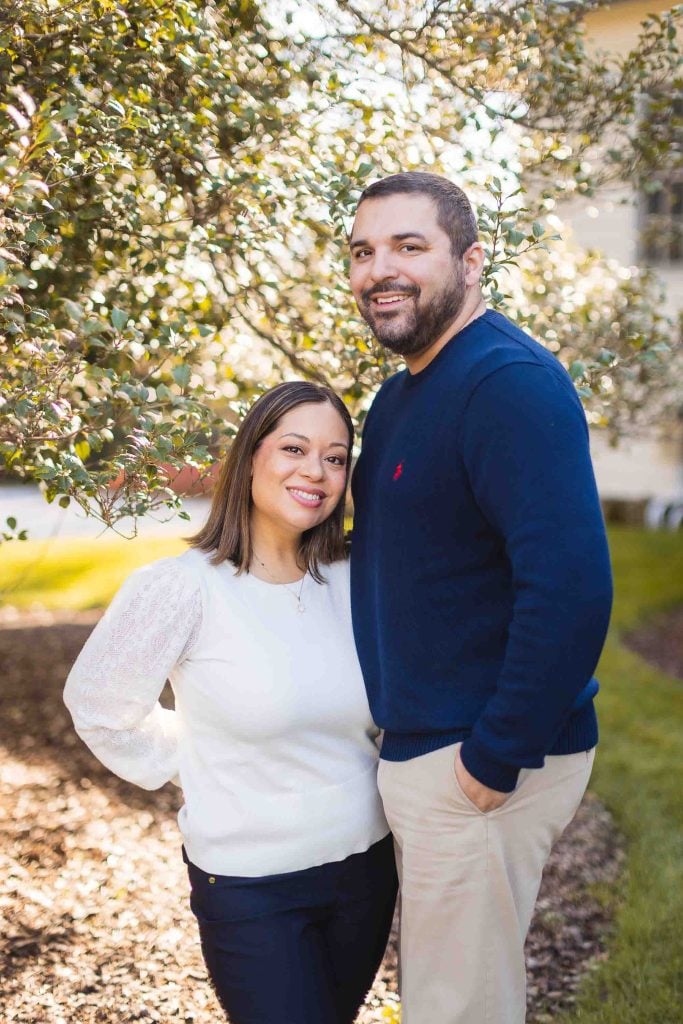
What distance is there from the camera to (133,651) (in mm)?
2592

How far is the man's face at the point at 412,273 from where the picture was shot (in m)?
2.50

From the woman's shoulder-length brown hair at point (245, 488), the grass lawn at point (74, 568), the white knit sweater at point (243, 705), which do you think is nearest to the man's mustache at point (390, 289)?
the woman's shoulder-length brown hair at point (245, 488)

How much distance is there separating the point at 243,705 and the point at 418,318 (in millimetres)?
1112

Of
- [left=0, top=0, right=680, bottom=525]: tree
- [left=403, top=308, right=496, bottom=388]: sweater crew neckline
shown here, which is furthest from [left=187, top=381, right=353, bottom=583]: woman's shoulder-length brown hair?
[left=403, top=308, right=496, bottom=388]: sweater crew neckline

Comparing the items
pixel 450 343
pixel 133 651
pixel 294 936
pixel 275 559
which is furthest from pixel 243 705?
pixel 450 343

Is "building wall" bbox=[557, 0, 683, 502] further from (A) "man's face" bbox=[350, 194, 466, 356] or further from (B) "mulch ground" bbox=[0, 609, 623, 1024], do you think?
(A) "man's face" bbox=[350, 194, 466, 356]

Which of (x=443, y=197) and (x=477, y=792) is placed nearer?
(x=477, y=792)

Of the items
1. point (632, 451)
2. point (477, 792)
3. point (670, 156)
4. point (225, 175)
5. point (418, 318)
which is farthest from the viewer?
point (632, 451)

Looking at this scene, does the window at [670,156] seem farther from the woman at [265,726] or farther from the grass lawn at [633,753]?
the grass lawn at [633,753]

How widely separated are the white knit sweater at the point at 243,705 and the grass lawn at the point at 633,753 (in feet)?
4.71

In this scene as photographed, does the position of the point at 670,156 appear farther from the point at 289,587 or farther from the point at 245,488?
the point at 289,587

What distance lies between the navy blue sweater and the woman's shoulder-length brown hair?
18 cm

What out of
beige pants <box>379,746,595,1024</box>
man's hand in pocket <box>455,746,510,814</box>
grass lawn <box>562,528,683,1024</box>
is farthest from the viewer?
grass lawn <box>562,528,683,1024</box>

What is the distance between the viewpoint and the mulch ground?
11.1 ft
